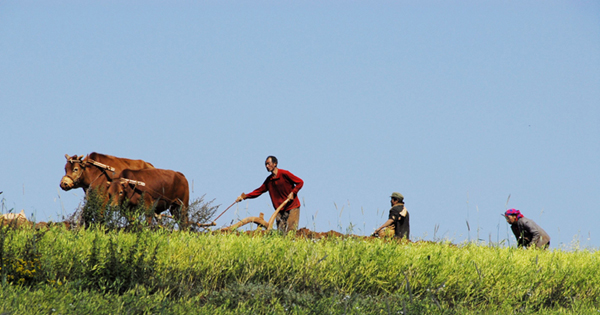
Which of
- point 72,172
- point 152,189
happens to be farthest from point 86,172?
point 152,189

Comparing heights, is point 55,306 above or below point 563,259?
below

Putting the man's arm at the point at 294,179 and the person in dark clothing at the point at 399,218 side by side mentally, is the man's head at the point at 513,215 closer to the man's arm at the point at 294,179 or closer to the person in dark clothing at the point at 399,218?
the person in dark clothing at the point at 399,218

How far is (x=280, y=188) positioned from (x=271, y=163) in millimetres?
582

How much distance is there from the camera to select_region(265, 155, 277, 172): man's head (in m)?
11.9

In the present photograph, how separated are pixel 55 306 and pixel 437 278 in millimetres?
4414

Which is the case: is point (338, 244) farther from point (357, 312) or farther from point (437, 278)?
point (357, 312)

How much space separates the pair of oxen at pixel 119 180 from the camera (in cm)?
1080

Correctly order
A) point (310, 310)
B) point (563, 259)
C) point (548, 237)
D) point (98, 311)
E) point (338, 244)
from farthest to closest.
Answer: point (548, 237)
point (563, 259)
point (338, 244)
point (310, 310)
point (98, 311)

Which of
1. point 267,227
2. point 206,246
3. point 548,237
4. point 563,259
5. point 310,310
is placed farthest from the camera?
point 548,237

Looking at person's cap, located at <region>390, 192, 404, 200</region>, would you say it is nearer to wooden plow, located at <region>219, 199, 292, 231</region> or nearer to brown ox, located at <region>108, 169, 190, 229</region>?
wooden plow, located at <region>219, 199, 292, 231</region>

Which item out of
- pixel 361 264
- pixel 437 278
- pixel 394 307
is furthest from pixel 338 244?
pixel 394 307

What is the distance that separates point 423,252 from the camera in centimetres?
805

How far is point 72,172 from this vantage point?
11.1 metres

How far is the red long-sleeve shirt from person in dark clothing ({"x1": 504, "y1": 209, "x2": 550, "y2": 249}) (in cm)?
450
